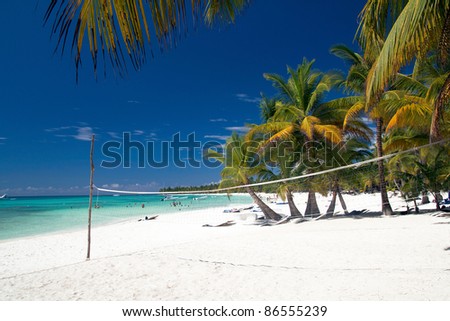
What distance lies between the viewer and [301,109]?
11.4 m

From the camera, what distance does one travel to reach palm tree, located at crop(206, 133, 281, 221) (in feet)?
38.7

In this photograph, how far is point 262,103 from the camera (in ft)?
43.2

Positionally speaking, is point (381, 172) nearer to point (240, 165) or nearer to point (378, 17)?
point (240, 165)

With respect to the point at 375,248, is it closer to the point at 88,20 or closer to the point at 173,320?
the point at 173,320

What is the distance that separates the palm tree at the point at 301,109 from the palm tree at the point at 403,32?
6.76 m

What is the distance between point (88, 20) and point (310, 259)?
5.00 metres

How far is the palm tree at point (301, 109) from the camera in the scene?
10508 millimetres

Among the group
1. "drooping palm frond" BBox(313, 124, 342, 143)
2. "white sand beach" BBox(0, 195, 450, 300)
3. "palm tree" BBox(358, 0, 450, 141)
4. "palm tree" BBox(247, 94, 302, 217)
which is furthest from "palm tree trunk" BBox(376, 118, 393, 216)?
"palm tree" BBox(358, 0, 450, 141)

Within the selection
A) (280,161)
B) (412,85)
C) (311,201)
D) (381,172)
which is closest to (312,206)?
(311,201)

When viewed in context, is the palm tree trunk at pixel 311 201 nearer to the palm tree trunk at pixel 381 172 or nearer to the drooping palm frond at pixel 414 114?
the palm tree trunk at pixel 381 172

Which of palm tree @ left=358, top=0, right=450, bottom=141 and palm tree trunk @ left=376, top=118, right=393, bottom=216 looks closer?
palm tree @ left=358, top=0, right=450, bottom=141

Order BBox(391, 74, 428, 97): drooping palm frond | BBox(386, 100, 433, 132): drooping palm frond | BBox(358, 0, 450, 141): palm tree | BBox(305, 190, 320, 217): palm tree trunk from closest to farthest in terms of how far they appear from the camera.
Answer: BBox(358, 0, 450, 141): palm tree → BBox(386, 100, 433, 132): drooping palm frond → BBox(391, 74, 428, 97): drooping palm frond → BBox(305, 190, 320, 217): palm tree trunk

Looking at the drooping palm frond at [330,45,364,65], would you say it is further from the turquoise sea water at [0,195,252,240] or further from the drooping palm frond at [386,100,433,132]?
the turquoise sea water at [0,195,252,240]

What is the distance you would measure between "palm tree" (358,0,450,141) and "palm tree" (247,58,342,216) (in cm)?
676
